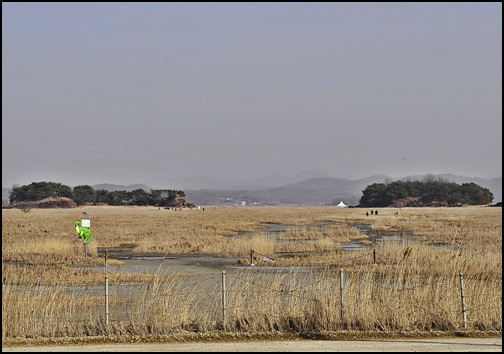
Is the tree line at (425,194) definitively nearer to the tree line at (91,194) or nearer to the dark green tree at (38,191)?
the tree line at (91,194)

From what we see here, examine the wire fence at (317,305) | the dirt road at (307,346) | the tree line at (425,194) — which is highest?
the tree line at (425,194)

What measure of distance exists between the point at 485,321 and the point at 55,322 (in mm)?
10105

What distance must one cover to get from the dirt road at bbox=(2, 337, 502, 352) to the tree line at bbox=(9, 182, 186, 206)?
305 feet

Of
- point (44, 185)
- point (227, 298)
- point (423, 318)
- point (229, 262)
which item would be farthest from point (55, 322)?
point (44, 185)

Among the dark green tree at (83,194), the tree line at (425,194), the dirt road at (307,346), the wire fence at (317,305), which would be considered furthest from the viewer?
the tree line at (425,194)

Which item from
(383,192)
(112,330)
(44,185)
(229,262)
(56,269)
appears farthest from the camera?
(383,192)

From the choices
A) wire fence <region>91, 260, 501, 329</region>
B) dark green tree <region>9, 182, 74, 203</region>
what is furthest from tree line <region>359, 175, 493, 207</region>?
wire fence <region>91, 260, 501, 329</region>

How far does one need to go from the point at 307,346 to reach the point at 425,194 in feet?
540

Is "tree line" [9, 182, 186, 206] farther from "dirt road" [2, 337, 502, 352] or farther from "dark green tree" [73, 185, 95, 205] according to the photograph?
"dirt road" [2, 337, 502, 352]

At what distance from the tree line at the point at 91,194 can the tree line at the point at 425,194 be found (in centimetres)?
5972

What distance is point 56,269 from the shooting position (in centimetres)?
2545

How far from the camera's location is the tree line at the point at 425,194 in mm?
158625

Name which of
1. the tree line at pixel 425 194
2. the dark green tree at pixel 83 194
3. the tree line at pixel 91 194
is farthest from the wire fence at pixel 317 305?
the tree line at pixel 425 194

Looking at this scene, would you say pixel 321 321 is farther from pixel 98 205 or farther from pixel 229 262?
pixel 98 205
